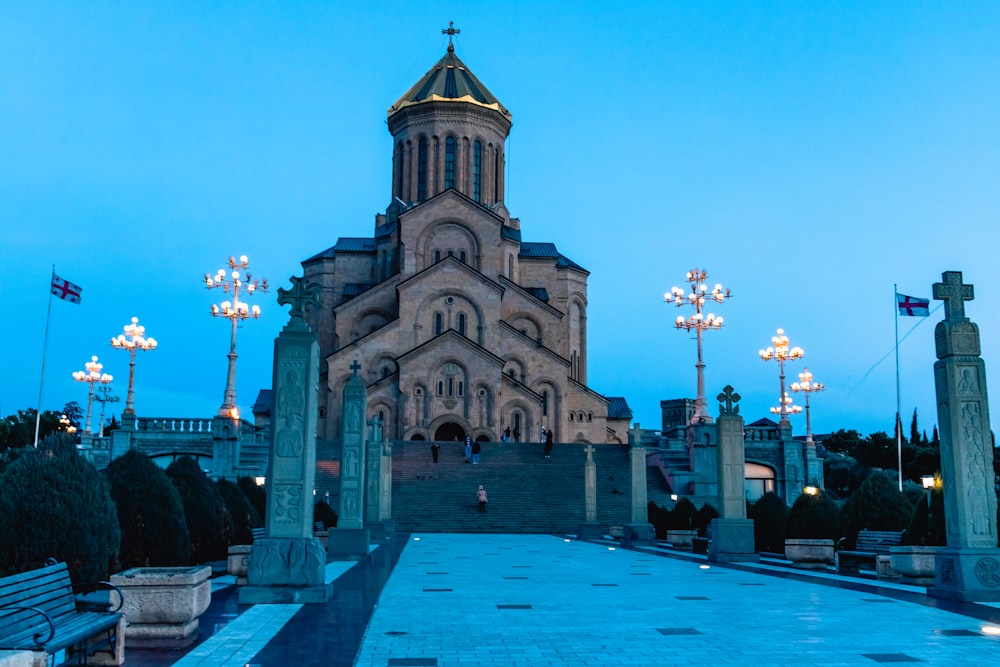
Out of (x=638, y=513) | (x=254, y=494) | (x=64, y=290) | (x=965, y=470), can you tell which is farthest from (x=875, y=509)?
(x=64, y=290)

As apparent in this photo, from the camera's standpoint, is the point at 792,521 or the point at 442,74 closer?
the point at 792,521

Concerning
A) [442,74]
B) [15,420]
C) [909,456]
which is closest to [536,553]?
[442,74]

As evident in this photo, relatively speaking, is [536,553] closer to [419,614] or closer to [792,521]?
[792,521]

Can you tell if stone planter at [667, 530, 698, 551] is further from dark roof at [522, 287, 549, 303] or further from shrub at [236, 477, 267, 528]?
dark roof at [522, 287, 549, 303]

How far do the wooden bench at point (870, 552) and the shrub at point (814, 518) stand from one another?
1459 millimetres

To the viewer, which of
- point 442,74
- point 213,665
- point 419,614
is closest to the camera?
point 213,665

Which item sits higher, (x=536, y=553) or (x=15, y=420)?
(x=15, y=420)

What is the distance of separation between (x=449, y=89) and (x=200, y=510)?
45440 mm

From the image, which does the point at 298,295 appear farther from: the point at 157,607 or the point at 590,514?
the point at 590,514

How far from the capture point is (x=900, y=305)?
22547 millimetres

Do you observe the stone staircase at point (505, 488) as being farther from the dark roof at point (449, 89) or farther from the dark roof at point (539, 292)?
the dark roof at point (449, 89)

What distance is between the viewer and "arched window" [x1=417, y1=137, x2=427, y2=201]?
178 feet

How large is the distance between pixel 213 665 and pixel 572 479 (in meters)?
31.6

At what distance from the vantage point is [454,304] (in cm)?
4897
